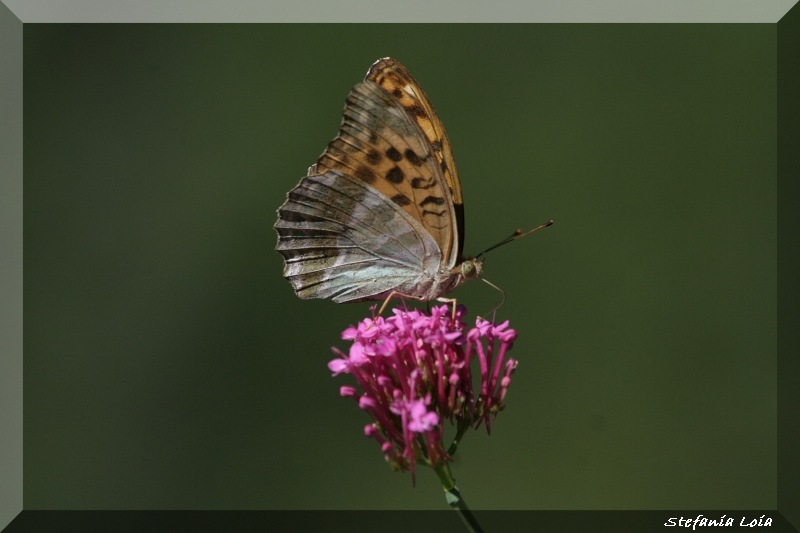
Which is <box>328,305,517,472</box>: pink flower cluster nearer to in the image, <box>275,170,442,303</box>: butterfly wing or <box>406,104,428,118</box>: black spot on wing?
<box>275,170,442,303</box>: butterfly wing

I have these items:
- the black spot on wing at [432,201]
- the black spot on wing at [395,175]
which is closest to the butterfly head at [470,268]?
the black spot on wing at [432,201]

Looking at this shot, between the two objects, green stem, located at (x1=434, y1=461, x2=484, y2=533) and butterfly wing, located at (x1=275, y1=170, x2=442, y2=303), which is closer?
green stem, located at (x1=434, y1=461, x2=484, y2=533)

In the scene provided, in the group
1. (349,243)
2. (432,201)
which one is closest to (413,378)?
(432,201)

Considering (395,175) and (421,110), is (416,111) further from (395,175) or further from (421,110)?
(395,175)

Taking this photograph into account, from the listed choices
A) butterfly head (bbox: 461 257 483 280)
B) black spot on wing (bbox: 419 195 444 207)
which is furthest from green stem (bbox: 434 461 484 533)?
black spot on wing (bbox: 419 195 444 207)

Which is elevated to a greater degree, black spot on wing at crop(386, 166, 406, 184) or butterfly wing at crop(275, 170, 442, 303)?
black spot on wing at crop(386, 166, 406, 184)
